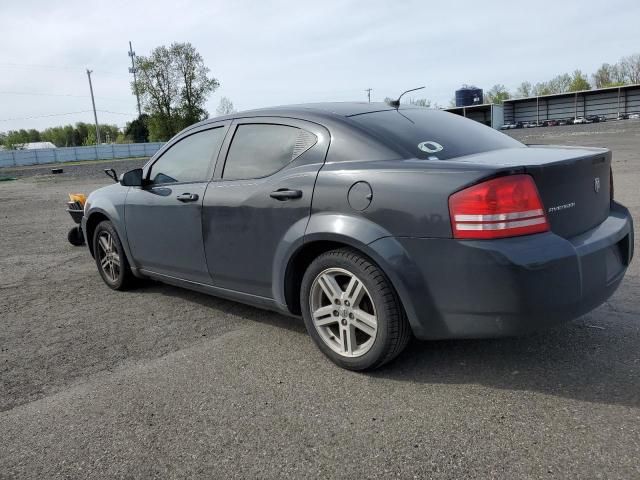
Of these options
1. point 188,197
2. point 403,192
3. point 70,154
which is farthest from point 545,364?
point 70,154

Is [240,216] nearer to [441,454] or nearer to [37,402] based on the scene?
[37,402]

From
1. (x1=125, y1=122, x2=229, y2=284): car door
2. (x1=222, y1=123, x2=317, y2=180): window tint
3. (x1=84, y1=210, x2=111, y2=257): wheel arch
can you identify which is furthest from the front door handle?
(x1=84, y1=210, x2=111, y2=257): wheel arch

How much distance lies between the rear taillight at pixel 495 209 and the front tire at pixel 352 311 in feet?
1.87

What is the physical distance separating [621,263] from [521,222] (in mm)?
981

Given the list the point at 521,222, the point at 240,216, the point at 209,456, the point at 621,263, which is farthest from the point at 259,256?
the point at 621,263

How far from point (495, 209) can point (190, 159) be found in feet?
8.57

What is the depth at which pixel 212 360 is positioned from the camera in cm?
363

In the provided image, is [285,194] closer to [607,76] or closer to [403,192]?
[403,192]

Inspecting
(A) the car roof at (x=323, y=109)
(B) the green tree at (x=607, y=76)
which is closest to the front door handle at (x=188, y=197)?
(A) the car roof at (x=323, y=109)

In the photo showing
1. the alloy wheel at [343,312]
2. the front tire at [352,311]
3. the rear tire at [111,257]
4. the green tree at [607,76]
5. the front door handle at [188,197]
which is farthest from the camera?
the green tree at [607,76]

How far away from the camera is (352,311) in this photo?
3240mm

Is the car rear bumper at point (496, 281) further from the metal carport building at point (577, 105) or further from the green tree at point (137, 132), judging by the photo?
the metal carport building at point (577, 105)

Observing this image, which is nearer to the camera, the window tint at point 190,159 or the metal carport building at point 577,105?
the window tint at point 190,159

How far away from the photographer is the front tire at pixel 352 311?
3.08m
